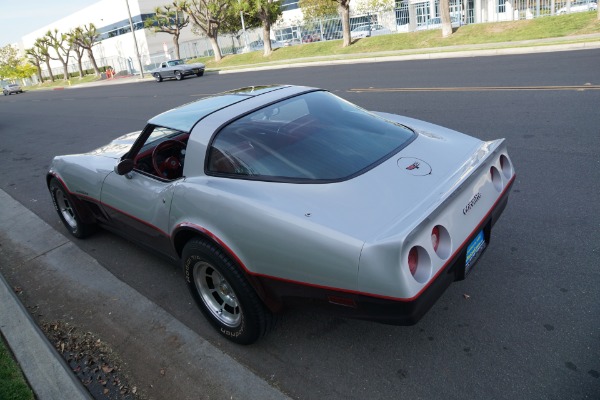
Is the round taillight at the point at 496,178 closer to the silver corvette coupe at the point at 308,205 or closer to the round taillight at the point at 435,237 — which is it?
the silver corvette coupe at the point at 308,205

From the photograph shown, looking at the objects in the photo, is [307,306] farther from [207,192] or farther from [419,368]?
[207,192]

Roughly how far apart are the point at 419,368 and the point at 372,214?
0.98 m

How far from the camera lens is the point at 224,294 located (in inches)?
120

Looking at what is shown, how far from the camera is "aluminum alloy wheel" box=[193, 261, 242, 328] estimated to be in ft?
9.73

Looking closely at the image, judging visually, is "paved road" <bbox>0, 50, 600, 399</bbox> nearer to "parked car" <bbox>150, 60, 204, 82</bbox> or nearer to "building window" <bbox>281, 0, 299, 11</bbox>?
"parked car" <bbox>150, 60, 204, 82</bbox>

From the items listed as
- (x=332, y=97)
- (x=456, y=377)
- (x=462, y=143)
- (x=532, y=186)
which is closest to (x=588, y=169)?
(x=532, y=186)

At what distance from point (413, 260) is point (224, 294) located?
54.3 inches

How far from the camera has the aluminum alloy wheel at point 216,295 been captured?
2.97 m

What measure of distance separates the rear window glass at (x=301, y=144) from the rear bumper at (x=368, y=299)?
624 millimetres

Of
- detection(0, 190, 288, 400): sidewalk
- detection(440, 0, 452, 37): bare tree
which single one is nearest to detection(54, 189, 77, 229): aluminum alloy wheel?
detection(0, 190, 288, 400): sidewalk

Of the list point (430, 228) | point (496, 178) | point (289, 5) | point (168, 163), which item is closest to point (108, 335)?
point (168, 163)

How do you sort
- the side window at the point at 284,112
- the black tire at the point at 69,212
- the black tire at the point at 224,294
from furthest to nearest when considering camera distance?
the black tire at the point at 69,212 < the side window at the point at 284,112 < the black tire at the point at 224,294

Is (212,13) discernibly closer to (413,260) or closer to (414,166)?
(414,166)

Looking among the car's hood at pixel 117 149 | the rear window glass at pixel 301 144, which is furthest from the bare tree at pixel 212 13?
the rear window glass at pixel 301 144
